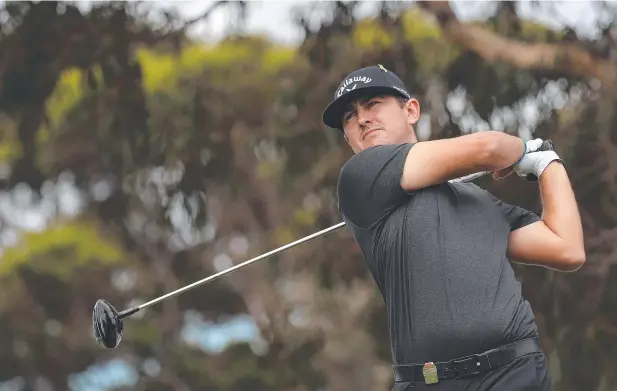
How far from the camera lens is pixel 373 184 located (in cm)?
351

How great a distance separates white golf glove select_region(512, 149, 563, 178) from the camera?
3561mm

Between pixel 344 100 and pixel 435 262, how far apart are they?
24.8 inches

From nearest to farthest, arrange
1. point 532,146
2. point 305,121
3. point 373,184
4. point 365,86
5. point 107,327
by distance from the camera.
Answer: point 373,184, point 532,146, point 365,86, point 107,327, point 305,121

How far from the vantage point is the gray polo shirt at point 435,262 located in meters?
3.35

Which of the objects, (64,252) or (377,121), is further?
(64,252)

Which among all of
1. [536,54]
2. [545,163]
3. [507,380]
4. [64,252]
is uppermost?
[64,252]

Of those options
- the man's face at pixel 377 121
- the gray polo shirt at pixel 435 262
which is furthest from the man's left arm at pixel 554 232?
the man's face at pixel 377 121

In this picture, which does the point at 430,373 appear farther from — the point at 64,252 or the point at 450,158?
the point at 64,252

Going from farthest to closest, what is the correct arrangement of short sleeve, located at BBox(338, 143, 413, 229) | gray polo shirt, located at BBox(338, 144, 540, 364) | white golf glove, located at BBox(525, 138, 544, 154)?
white golf glove, located at BBox(525, 138, 544, 154) < short sleeve, located at BBox(338, 143, 413, 229) < gray polo shirt, located at BBox(338, 144, 540, 364)

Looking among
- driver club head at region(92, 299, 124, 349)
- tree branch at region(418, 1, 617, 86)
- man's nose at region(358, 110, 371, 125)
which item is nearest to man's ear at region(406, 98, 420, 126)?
man's nose at region(358, 110, 371, 125)

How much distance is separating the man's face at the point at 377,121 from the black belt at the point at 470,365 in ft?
2.17

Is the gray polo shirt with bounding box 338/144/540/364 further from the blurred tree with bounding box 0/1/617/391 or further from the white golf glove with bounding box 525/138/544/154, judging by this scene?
the blurred tree with bounding box 0/1/617/391

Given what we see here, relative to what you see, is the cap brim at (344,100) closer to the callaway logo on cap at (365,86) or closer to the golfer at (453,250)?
the callaway logo on cap at (365,86)

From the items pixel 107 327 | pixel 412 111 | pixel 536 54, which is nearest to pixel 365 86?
pixel 412 111
